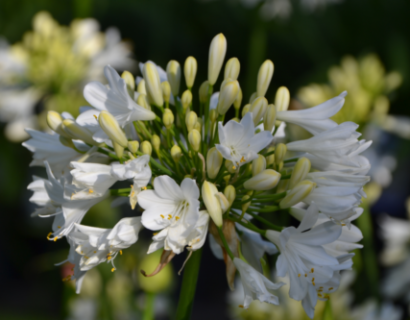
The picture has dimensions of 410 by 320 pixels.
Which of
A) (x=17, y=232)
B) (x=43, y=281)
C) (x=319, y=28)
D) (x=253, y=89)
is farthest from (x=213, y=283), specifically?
(x=319, y=28)

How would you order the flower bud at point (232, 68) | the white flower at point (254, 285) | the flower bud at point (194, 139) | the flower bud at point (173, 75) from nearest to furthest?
the white flower at point (254, 285)
the flower bud at point (194, 139)
the flower bud at point (232, 68)
the flower bud at point (173, 75)

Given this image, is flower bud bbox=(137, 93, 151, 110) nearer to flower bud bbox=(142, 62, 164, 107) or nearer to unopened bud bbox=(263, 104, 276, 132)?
flower bud bbox=(142, 62, 164, 107)

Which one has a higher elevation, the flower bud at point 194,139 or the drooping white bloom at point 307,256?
the flower bud at point 194,139

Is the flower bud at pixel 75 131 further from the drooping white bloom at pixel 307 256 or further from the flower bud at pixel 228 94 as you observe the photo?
the drooping white bloom at pixel 307 256

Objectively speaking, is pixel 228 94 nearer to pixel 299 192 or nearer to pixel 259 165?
pixel 259 165

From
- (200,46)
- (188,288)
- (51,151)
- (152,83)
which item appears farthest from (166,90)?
(200,46)

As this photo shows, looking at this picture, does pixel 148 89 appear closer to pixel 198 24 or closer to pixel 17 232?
pixel 198 24

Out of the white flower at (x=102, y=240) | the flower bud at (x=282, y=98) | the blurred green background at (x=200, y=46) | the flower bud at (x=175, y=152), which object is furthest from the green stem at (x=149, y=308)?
the blurred green background at (x=200, y=46)

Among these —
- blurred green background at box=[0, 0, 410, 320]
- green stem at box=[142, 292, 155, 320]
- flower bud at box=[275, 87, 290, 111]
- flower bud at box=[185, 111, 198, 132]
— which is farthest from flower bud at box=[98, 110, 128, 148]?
A: blurred green background at box=[0, 0, 410, 320]
